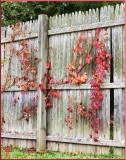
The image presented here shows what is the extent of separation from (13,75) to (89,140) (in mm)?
2259

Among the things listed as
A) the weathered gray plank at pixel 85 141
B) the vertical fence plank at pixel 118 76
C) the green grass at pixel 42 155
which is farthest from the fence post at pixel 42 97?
the vertical fence plank at pixel 118 76

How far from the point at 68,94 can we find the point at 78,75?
389 millimetres

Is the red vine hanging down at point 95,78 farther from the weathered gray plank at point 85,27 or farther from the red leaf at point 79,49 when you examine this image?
the weathered gray plank at point 85,27

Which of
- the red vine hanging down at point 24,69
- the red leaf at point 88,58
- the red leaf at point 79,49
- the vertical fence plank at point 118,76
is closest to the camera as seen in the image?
the vertical fence plank at point 118,76

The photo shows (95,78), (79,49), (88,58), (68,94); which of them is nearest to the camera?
(95,78)

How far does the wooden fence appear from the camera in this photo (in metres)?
6.83

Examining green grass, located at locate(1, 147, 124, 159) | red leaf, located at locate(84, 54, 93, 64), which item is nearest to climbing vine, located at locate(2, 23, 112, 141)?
red leaf, located at locate(84, 54, 93, 64)

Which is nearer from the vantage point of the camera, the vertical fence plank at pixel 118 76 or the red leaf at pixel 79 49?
the vertical fence plank at pixel 118 76

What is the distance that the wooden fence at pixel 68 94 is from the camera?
683 centimetres

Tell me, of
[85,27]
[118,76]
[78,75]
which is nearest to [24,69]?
[78,75]

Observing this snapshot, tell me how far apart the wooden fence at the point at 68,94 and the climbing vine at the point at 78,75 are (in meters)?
0.08

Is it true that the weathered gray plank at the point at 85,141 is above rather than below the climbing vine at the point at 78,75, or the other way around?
below

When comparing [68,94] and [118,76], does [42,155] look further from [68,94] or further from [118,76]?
[118,76]

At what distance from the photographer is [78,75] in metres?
7.32
